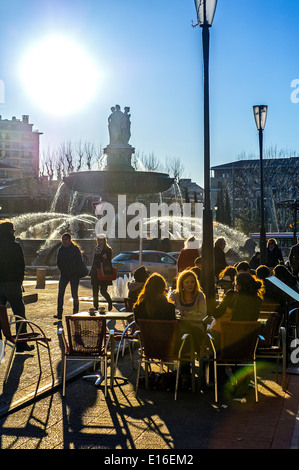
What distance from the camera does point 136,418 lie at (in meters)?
6.38

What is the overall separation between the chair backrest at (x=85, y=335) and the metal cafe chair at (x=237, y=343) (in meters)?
1.23

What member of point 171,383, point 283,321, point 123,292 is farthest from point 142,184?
point 171,383

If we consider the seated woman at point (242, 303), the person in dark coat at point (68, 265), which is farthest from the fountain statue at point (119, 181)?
the seated woman at point (242, 303)

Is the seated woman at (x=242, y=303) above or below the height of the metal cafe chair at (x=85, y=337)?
above

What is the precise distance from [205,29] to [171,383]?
647cm

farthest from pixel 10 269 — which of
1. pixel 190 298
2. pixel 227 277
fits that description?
pixel 227 277

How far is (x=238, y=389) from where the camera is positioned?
24.1ft

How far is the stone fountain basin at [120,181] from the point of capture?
29484 mm

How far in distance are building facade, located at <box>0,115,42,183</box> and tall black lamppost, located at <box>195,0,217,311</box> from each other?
129474 millimetres

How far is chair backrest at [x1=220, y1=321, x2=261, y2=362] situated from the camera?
23.5 feet

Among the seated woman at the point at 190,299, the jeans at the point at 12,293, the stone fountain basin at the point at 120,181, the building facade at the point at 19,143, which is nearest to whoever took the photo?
the seated woman at the point at 190,299

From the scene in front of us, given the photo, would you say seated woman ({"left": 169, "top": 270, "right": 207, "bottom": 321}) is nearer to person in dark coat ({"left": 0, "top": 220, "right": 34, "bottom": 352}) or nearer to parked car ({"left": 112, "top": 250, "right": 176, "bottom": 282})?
person in dark coat ({"left": 0, "top": 220, "right": 34, "bottom": 352})

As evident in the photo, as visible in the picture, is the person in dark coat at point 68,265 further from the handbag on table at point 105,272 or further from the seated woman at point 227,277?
the seated woman at point 227,277

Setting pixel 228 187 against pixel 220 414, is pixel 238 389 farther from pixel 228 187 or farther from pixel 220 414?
pixel 228 187
